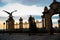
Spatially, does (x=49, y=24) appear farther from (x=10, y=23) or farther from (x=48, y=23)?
(x=10, y=23)

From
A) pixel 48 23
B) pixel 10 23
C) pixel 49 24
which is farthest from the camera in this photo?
pixel 10 23

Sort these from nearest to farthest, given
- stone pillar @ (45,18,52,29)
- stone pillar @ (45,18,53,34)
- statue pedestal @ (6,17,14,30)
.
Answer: stone pillar @ (45,18,53,34)
stone pillar @ (45,18,52,29)
statue pedestal @ (6,17,14,30)

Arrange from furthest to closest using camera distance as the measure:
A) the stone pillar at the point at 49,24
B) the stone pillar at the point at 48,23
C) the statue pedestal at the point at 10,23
Answer: 1. the statue pedestal at the point at 10,23
2. the stone pillar at the point at 48,23
3. the stone pillar at the point at 49,24

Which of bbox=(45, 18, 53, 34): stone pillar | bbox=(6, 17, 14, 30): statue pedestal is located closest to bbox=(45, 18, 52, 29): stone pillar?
bbox=(45, 18, 53, 34): stone pillar

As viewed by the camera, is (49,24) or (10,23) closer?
(49,24)

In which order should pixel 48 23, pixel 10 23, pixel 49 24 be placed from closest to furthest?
pixel 49 24 → pixel 48 23 → pixel 10 23

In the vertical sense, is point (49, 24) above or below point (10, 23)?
below

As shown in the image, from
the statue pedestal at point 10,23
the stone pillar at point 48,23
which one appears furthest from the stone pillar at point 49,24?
the statue pedestal at point 10,23

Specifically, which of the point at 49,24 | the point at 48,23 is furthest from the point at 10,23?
the point at 49,24

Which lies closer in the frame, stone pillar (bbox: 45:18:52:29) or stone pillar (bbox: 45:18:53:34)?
stone pillar (bbox: 45:18:53:34)

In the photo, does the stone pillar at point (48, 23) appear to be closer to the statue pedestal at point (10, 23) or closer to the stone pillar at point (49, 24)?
the stone pillar at point (49, 24)

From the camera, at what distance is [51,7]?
32500 mm

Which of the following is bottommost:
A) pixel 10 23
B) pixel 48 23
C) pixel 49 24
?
pixel 49 24

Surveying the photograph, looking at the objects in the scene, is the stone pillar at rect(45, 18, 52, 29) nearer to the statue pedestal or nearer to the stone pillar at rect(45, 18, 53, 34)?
the stone pillar at rect(45, 18, 53, 34)
